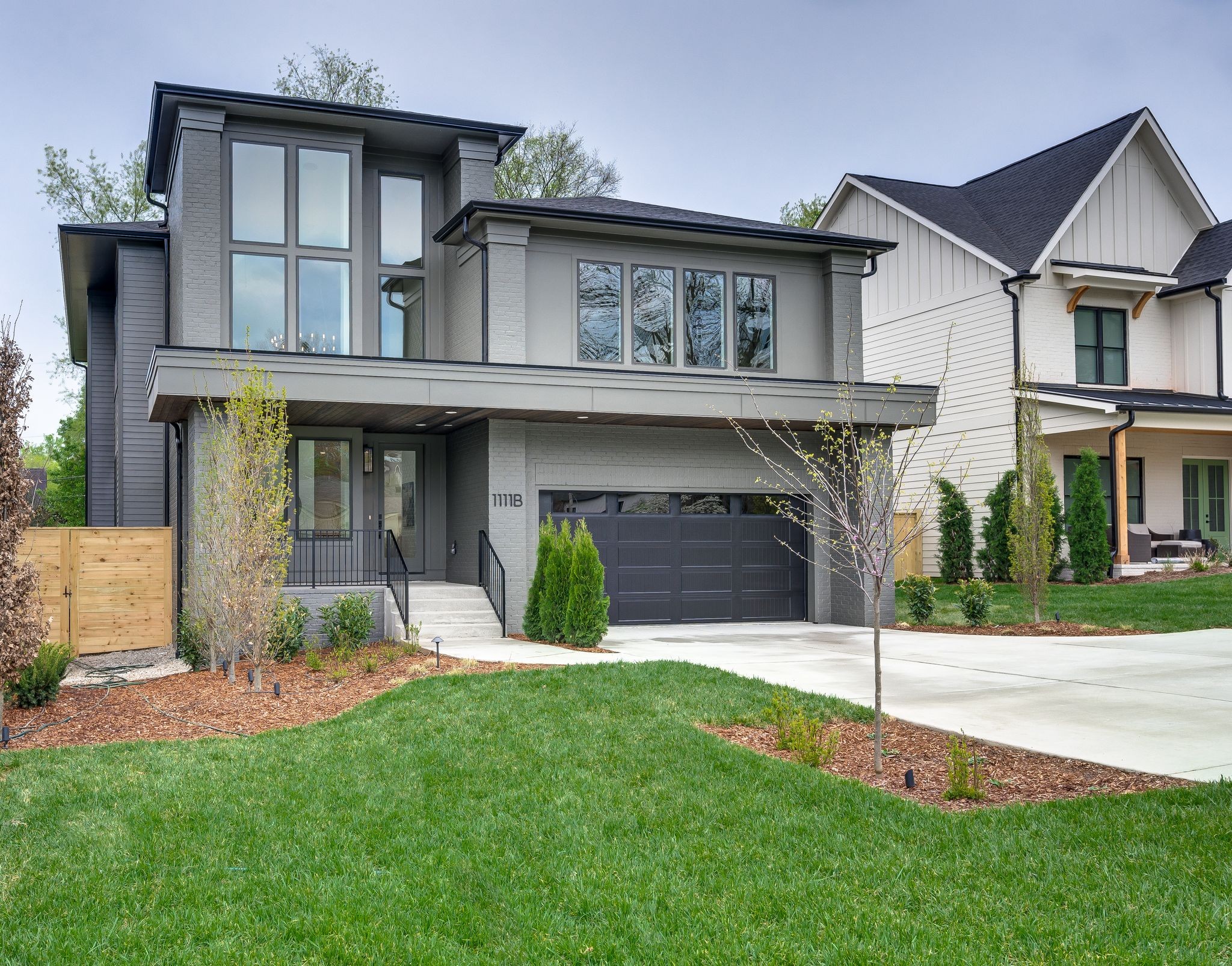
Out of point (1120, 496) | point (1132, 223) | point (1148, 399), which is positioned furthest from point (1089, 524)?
point (1132, 223)

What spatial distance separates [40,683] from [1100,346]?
71.5 feet

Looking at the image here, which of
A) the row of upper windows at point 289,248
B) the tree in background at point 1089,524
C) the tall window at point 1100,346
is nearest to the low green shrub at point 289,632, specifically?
the row of upper windows at point 289,248

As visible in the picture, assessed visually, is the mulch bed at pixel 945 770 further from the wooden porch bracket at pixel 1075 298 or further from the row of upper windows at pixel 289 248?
the wooden porch bracket at pixel 1075 298

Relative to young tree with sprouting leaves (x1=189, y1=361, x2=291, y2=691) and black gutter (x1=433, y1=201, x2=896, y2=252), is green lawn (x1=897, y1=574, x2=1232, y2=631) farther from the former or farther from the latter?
young tree with sprouting leaves (x1=189, y1=361, x2=291, y2=691)

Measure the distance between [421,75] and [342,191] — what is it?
17437 millimetres

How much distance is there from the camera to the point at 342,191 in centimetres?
1717

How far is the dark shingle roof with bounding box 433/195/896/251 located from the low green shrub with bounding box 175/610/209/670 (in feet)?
24.5

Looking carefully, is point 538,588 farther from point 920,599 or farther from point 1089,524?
point 1089,524

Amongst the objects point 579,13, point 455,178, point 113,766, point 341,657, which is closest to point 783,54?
point 579,13

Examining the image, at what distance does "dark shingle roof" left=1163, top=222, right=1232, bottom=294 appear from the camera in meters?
23.2

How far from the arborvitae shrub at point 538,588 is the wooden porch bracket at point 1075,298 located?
1387 cm

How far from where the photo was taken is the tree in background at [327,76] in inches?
1257

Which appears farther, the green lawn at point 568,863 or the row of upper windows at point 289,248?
the row of upper windows at point 289,248

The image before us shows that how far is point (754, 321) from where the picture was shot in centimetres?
1858
